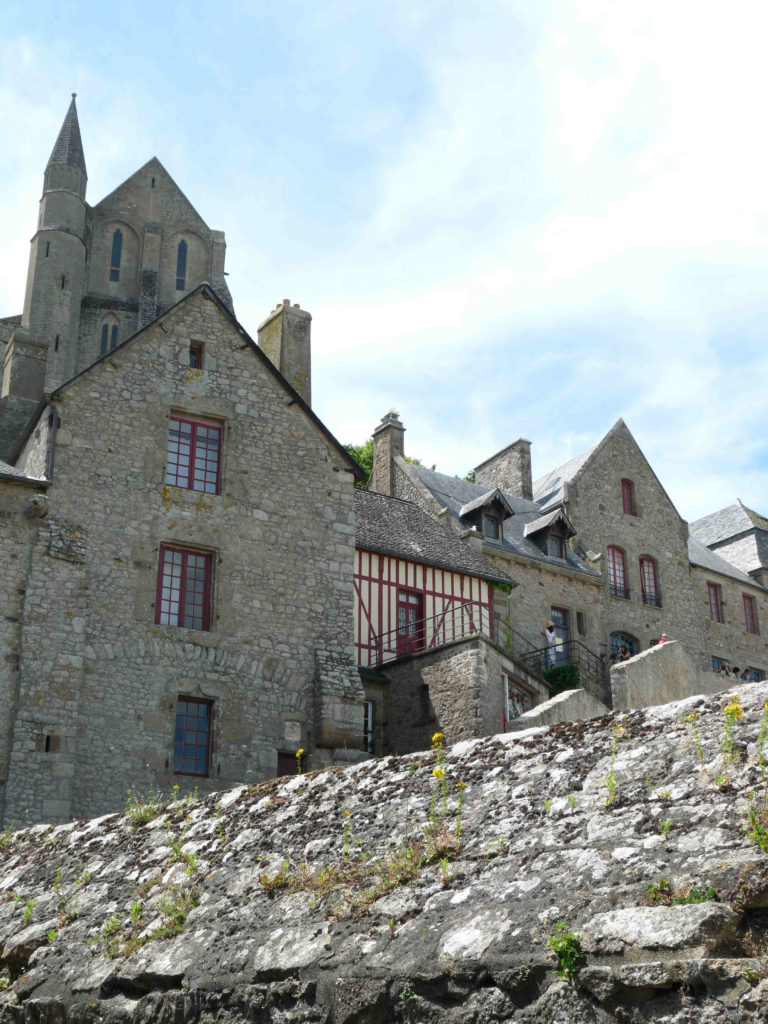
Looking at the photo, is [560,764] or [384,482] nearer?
[560,764]

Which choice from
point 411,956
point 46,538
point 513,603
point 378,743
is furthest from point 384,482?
point 411,956

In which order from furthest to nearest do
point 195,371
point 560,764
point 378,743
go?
point 378,743, point 195,371, point 560,764

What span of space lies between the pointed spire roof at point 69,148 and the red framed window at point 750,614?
105ft

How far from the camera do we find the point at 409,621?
22.8m

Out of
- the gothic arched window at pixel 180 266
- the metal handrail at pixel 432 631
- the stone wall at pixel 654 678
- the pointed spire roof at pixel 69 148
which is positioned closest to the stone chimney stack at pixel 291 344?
the metal handrail at pixel 432 631

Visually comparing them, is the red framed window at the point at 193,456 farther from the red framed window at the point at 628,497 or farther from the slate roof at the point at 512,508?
the red framed window at the point at 628,497

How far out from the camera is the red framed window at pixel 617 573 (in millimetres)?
30453

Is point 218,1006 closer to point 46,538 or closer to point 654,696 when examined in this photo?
point 46,538

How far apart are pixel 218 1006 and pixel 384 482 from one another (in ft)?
85.9

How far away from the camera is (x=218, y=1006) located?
4926mm

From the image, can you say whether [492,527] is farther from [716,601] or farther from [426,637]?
[716,601]

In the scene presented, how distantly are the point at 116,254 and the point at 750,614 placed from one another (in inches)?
1174

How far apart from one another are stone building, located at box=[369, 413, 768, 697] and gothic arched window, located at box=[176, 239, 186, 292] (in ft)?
61.8

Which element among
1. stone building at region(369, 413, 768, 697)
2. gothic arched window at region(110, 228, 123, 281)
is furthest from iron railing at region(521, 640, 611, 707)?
gothic arched window at region(110, 228, 123, 281)
